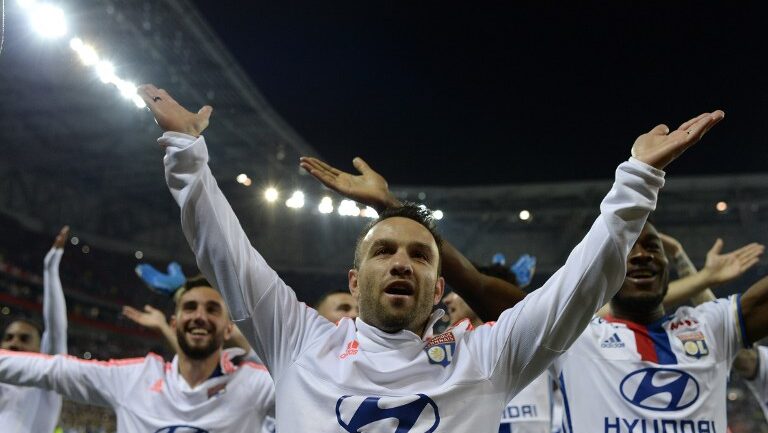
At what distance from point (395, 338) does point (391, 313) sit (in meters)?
0.08

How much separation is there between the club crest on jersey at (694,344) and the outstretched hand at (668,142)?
121 centimetres

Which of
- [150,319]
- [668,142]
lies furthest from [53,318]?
[668,142]

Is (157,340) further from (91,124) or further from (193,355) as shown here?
(193,355)

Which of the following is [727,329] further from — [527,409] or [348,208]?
[348,208]

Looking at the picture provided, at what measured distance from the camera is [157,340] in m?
21.7

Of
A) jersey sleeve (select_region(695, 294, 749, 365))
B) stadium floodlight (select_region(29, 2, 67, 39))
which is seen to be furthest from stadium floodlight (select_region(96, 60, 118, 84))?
jersey sleeve (select_region(695, 294, 749, 365))

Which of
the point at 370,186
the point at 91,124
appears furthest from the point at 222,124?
the point at 370,186

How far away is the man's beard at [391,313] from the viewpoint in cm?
216

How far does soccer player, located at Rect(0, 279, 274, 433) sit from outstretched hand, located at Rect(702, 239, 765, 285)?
98.4 inches

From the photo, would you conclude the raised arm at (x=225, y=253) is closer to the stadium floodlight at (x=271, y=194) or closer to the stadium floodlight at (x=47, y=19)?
the stadium floodlight at (x=47, y=19)

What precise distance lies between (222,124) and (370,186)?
15.1m

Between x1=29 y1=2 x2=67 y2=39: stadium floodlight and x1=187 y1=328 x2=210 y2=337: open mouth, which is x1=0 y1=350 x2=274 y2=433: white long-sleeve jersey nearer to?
x1=187 y1=328 x2=210 y2=337: open mouth

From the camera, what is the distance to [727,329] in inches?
116

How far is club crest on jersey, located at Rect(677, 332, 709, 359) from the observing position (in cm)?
289
